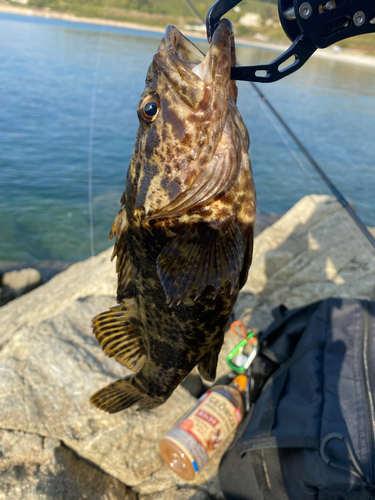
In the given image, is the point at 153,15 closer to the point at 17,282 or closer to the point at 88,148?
the point at 88,148

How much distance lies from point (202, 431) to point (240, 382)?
27.9 inches

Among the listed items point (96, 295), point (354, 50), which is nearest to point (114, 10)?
point (354, 50)

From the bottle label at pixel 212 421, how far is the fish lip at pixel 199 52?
2772 mm

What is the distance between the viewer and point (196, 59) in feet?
6.28

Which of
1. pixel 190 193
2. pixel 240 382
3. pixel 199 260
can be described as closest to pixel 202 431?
pixel 240 382

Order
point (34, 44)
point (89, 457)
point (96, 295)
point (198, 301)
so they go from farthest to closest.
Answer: point (34, 44)
point (96, 295)
point (89, 457)
point (198, 301)

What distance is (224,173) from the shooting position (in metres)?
1.87

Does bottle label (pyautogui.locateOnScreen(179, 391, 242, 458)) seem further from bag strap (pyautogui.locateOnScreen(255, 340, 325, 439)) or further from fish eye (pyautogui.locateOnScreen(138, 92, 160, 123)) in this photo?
fish eye (pyautogui.locateOnScreen(138, 92, 160, 123))

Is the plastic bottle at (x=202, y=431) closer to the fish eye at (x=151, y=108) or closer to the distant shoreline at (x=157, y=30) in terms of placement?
the fish eye at (x=151, y=108)

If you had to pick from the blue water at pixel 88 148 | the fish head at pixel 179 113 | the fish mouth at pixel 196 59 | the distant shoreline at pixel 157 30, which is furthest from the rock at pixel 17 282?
the distant shoreline at pixel 157 30

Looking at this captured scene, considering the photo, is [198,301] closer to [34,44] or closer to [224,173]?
[224,173]

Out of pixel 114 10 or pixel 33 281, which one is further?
pixel 114 10

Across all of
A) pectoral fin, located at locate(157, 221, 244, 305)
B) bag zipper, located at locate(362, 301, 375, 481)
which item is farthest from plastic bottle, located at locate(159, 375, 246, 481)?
pectoral fin, located at locate(157, 221, 244, 305)

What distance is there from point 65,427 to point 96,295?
1939mm
